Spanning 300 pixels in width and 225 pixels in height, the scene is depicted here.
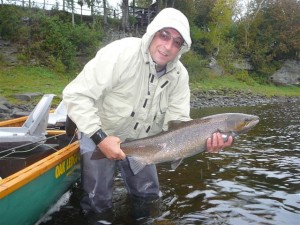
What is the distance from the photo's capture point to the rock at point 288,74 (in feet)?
143

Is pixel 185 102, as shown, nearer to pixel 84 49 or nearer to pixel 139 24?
pixel 84 49

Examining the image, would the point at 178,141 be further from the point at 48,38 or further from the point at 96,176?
the point at 48,38

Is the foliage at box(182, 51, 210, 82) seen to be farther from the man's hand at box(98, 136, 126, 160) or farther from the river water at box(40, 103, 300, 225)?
the man's hand at box(98, 136, 126, 160)

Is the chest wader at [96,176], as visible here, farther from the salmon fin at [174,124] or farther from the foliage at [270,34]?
the foliage at [270,34]

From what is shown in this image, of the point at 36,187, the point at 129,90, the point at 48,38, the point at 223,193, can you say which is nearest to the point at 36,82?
the point at 48,38

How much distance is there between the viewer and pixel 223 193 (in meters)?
7.45

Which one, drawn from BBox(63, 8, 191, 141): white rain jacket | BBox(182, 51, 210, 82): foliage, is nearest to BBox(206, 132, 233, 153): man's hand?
BBox(63, 8, 191, 141): white rain jacket

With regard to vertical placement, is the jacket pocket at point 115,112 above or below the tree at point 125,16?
below

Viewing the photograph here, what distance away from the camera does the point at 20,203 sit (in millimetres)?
4414

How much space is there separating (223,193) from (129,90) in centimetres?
358

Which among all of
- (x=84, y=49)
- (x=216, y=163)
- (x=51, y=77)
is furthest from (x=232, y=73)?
(x=216, y=163)

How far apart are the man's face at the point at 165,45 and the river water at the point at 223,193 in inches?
104

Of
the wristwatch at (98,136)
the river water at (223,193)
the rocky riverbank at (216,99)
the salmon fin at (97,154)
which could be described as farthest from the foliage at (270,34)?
the wristwatch at (98,136)

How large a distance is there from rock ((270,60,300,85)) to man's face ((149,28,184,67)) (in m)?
41.0
